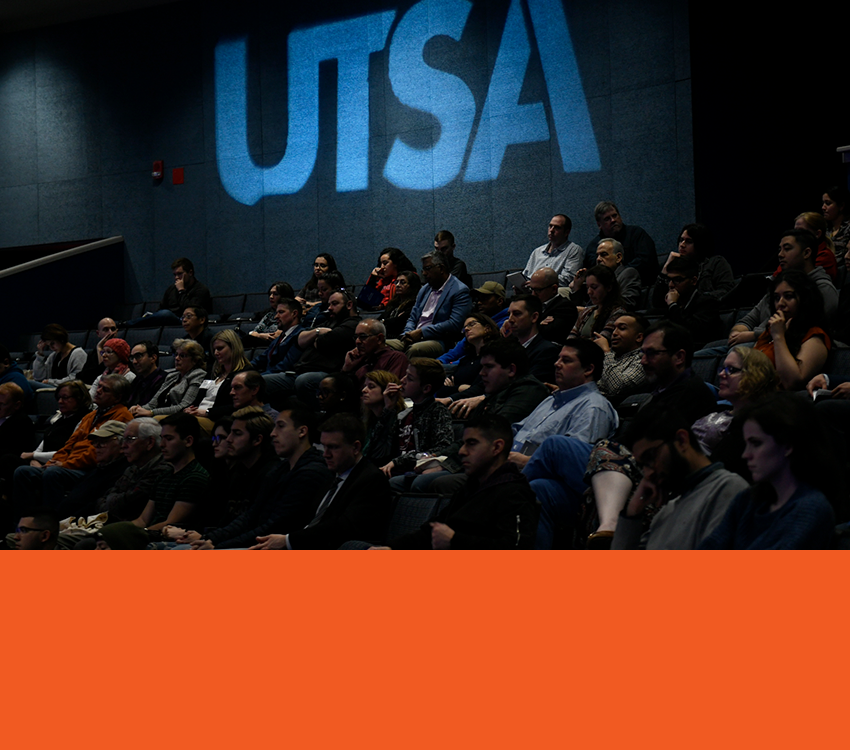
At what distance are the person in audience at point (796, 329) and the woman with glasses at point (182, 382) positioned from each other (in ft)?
9.83

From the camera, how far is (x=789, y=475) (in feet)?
5.30

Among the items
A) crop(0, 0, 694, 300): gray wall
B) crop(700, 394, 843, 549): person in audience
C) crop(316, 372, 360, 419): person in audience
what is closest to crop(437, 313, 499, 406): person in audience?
crop(316, 372, 360, 419): person in audience

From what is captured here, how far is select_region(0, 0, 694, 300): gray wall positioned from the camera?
6.85 m

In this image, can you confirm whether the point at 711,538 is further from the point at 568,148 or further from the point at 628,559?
the point at 568,148

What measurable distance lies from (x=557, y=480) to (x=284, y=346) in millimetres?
2872

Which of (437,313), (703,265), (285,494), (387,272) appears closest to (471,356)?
(437,313)

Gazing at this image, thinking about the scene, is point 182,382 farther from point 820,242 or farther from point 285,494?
point 820,242

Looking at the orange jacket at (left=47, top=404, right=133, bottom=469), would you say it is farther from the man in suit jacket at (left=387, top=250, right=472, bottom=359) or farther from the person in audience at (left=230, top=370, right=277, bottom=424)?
the man in suit jacket at (left=387, top=250, right=472, bottom=359)

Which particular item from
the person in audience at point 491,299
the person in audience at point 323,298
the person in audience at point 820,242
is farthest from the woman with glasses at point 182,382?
the person in audience at point 820,242

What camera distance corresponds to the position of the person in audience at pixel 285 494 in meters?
3.08

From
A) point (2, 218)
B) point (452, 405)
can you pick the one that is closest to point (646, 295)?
point (452, 405)

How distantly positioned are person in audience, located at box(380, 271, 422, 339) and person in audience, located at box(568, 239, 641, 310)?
99 centimetres

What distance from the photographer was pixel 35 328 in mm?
8422

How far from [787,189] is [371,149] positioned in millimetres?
3351
